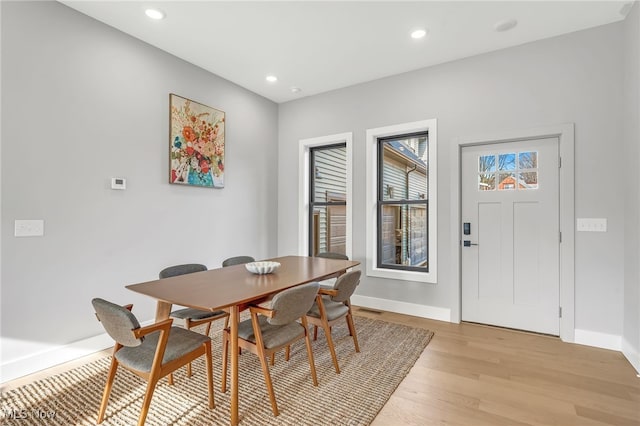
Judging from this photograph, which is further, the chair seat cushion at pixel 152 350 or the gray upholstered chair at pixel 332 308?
the gray upholstered chair at pixel 332 308

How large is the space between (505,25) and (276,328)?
3297 mm

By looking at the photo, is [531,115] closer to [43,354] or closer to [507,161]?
[507,161]

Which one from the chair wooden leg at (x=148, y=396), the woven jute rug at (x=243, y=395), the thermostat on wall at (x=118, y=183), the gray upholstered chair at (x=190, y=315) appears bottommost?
the woven jute rug at (x=243, y=395)

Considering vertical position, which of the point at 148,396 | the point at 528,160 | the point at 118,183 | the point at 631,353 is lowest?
the point at 631,353

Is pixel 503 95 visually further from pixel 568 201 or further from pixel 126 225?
pixel 126 225

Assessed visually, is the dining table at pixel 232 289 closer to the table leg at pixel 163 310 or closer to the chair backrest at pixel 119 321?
the table leg at pixel 163 310

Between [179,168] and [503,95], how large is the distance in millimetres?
3577

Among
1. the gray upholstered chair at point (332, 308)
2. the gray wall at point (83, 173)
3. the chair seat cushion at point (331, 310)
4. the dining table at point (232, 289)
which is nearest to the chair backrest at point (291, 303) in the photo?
the dining table at point (232, 289)

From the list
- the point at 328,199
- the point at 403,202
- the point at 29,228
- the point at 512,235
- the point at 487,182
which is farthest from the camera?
the point at 328,199

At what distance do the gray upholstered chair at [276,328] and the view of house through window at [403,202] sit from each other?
7.05 feet

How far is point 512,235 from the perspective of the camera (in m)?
3.26

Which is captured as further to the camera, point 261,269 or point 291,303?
point 261,269

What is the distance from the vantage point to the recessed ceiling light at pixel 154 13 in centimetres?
266

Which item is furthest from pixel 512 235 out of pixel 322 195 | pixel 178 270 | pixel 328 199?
pixel 178 270
